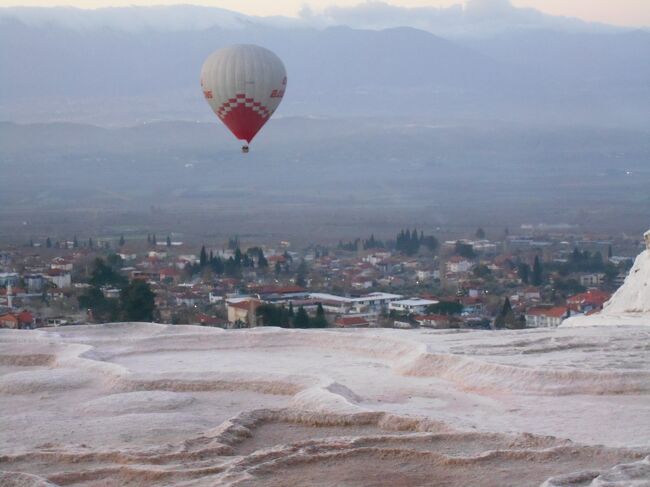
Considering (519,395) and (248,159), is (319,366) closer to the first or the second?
(519,395)

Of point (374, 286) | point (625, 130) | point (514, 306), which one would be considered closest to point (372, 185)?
point (625, 130)

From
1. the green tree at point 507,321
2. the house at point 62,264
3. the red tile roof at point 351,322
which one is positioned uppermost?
the house at point 62,264

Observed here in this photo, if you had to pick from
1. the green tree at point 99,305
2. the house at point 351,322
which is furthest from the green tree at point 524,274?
the green tree at point 99,305

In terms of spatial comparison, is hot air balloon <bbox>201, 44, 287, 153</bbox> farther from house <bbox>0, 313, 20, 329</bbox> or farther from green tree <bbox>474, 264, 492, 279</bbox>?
green tree <bbox>474, 264, 492, 279</bbox>

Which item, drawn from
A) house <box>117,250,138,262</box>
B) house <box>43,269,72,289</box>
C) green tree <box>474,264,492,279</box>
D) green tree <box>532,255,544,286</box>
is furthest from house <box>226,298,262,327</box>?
house <box>117,250,138,262</box>

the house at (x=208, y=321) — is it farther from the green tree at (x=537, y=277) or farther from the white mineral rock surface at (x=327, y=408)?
the green tree at (x=537, y=277)

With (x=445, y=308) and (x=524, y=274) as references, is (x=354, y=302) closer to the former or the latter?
(x=445, y=308)
